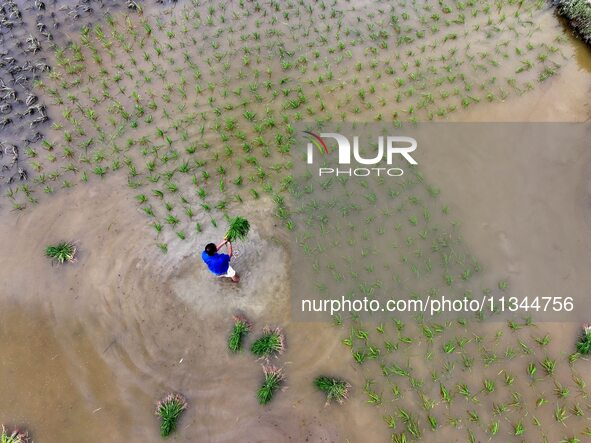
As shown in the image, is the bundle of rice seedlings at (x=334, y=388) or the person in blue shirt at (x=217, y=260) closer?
the person in blue shirt at (x=217, y=260)

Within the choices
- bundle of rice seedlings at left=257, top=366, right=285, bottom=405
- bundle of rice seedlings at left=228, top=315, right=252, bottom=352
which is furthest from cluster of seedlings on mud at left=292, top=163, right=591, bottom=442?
bundle of rice seedlings at left=228, top=315, right=252, bottom=352

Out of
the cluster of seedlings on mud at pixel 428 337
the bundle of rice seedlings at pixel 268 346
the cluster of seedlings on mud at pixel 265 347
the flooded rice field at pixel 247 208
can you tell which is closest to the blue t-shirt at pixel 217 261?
the flooded rice field at pixel 247 208

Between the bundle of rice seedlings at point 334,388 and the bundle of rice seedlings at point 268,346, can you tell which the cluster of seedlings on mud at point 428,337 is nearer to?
the bundle of rice seedlings at point 334,388

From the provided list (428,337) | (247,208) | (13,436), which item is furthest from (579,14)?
(13,436)

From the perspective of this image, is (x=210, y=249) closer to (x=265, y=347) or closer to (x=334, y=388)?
(x=265, y=347)

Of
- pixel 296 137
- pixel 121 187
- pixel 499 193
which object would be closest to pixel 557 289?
Answer: pixel 499 193

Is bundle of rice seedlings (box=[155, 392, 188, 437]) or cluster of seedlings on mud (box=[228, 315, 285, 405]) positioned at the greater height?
cluster of seedlings on mud (box=[228, 315, 285, 405])

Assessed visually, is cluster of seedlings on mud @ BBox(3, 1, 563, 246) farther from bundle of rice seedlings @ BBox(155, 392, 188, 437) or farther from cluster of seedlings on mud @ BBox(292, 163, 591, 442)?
bundle of rice seedlings @ BBox(155, 392, 188, 437)
